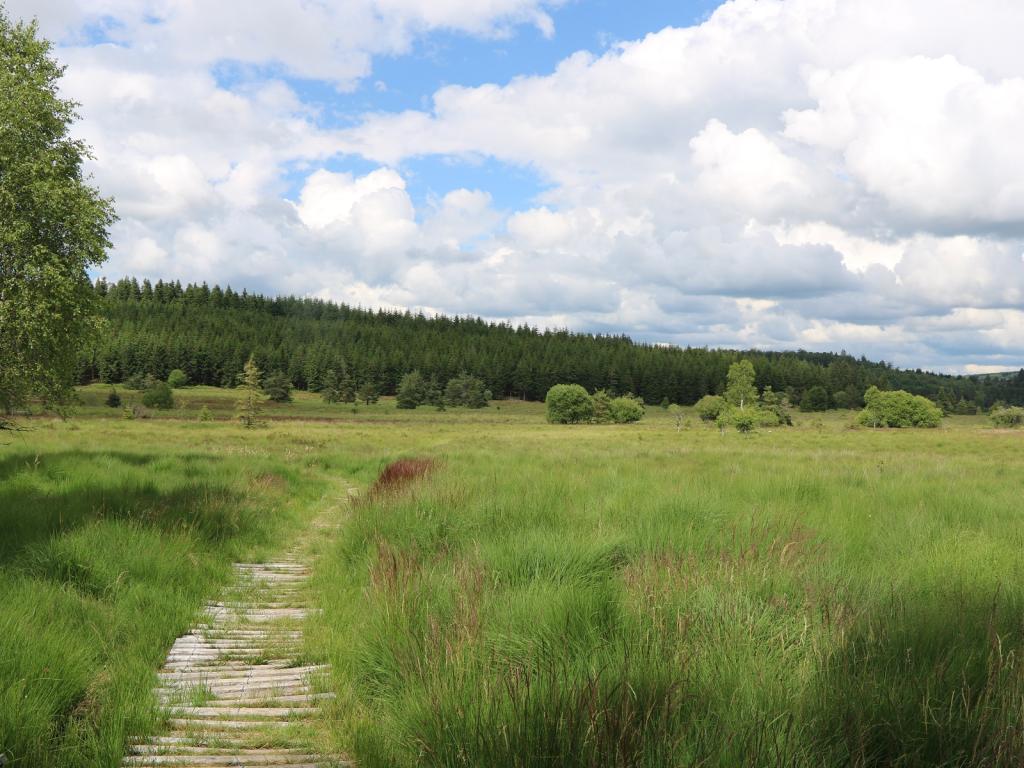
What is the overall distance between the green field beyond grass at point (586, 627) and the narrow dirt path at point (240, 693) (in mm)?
175

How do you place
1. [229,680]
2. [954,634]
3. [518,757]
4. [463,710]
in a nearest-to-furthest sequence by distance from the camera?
[518,757], [463,710], [954,634], [229,680]

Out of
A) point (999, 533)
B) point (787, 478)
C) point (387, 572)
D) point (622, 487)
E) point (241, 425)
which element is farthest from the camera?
point (241, 425)

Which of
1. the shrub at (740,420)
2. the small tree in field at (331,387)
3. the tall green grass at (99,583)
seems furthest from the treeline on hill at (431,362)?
the tall green grass at (99,583)

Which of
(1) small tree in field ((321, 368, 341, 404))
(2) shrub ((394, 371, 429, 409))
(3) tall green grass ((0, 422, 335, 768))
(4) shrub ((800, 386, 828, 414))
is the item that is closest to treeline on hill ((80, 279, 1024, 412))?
(4) shrub ((800, 386, 828, 414))

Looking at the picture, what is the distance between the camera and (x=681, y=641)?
3641 millimetres

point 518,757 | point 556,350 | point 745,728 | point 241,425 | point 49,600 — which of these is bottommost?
point 241,425

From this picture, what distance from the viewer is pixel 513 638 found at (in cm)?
396

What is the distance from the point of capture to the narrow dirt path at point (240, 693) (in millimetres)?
3686

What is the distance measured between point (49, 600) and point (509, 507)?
508cm

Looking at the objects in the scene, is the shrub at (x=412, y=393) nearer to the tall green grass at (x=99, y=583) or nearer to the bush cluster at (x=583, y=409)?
the bush cluster at (x=583, y=409)

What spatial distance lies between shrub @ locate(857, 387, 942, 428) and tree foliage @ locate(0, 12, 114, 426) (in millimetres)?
Answer: 88161

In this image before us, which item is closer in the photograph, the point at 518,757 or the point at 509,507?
the point at 518,757

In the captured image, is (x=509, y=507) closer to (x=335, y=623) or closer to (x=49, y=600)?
(x=335, y=623)

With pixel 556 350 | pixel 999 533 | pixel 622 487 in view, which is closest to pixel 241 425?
pixel 622 487
